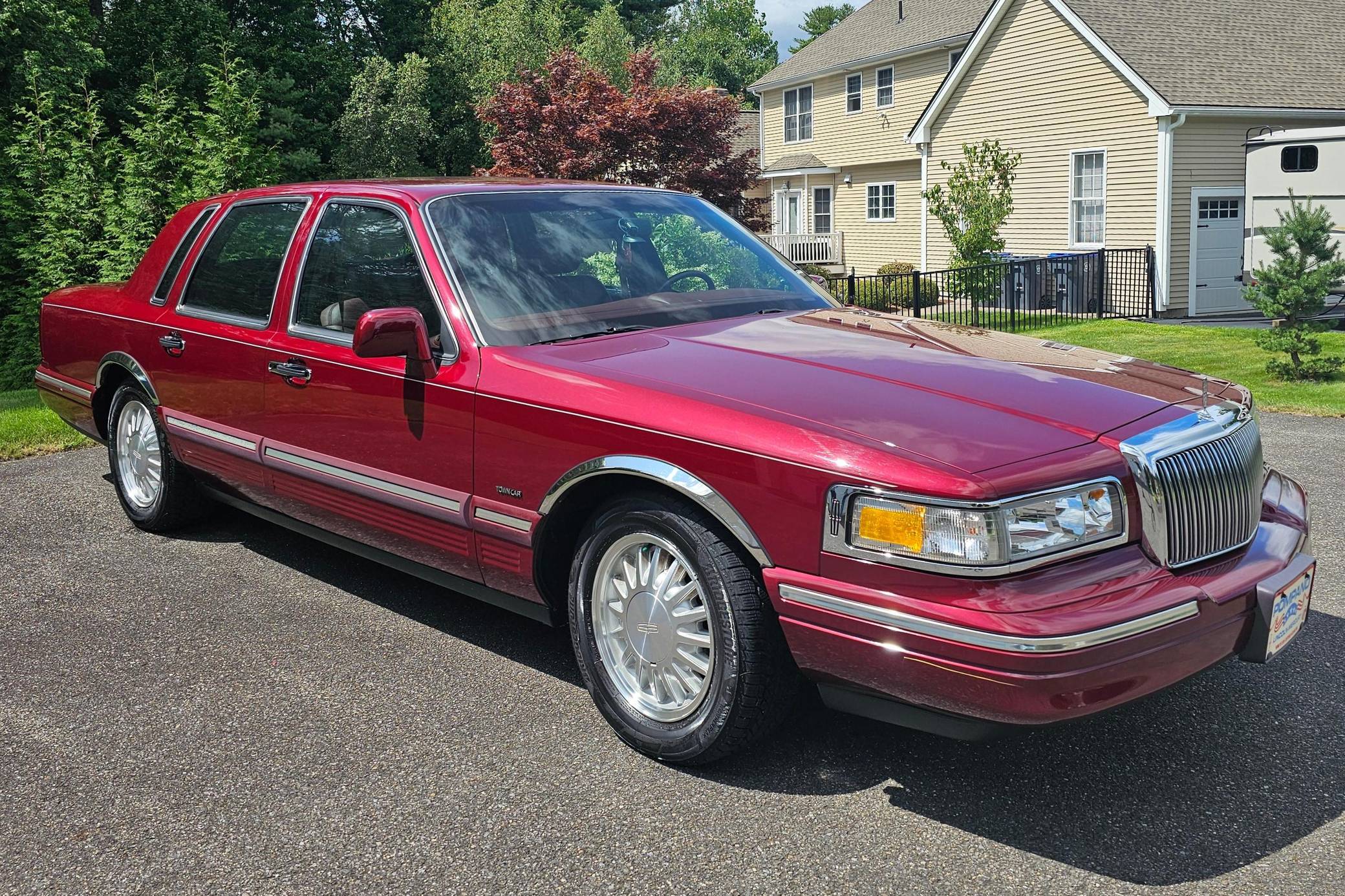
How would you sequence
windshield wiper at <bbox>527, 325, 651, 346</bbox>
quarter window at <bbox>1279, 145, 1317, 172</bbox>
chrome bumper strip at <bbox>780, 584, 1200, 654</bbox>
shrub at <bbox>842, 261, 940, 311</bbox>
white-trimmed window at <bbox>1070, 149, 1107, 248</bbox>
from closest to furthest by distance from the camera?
Answer: 1. chrome bumper strip at <bbox>780, 584, 1200, 654</bbox>
2. windshield wiper at <bbox>527, 325, 651, 346</bbox>
3. quarter window at <bbox>1279, 145, 1317, 172</bbox>
4. shrub at <bbox>842, 261, 940, 311</bbox>
5. white-trimmed window at <bbox>1070, 149, 1107, 248</bbox>

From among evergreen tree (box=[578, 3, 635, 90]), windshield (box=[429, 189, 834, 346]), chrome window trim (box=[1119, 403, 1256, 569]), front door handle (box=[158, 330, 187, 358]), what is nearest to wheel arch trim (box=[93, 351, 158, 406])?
front door handle (box=[158, 330, 187, 358])

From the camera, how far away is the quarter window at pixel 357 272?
4.58 meters

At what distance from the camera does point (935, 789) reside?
3.54 m

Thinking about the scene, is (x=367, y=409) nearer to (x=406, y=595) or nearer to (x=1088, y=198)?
(x=406, y=595)

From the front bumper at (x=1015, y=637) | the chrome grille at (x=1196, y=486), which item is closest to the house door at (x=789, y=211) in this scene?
the chrome grille at (x=1196, y=486)

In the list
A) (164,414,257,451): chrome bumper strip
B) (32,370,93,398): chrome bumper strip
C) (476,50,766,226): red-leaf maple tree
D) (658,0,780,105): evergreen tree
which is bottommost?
(164,414,257,451): chrome bumper strip

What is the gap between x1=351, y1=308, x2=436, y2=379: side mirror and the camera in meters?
4.12

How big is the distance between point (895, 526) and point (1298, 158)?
1819cm

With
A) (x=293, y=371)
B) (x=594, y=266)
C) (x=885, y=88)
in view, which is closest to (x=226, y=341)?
(x=293, y=371)

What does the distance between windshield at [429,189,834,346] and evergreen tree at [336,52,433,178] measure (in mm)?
31161

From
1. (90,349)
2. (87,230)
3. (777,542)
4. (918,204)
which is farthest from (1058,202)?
(777,542)

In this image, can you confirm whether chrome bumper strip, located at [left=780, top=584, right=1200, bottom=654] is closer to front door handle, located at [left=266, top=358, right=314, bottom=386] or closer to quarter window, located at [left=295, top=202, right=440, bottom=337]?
quarter window, located at [left=295, top=202, right=440, bottom=337]

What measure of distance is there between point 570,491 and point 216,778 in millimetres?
1385

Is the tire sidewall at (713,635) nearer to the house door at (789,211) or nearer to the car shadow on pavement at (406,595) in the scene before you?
the car shadow on pavement at (406,595)
